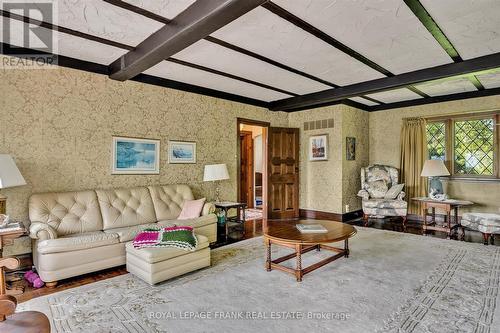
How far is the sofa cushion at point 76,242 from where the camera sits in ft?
9.14

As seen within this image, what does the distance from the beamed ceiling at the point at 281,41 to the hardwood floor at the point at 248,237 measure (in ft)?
8.06

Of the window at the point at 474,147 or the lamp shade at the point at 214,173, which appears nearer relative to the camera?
the lamp shade at the point at 214,173

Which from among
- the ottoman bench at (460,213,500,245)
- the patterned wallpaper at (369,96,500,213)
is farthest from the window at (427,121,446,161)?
the ottoman bench at (460,213,500,245)

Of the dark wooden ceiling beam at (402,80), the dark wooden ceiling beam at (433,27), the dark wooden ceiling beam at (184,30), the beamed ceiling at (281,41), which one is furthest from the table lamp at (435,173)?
the dark wooden ceiling beam at (184,30)

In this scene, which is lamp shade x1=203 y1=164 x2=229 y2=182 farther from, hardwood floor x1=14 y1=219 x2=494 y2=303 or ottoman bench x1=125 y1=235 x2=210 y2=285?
ottoman bench x1=125 y1=235 x2=210 y2=285

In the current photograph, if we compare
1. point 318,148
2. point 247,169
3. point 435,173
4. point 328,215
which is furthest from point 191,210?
point 435,173

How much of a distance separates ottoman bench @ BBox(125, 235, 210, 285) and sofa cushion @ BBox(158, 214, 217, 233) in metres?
0.63

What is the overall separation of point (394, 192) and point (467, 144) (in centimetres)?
170

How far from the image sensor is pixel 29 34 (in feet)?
9.93

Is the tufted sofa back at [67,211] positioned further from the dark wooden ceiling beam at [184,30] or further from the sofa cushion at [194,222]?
the dark wooden ceiling beam at [184,30]

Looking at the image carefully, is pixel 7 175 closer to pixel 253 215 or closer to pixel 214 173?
pixel 214 173

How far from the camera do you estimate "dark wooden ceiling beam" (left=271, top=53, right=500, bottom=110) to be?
3.71m

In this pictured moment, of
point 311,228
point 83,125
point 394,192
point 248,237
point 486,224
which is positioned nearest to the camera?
point 311,228

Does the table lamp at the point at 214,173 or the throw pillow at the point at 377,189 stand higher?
the table lamp at the point at 214,173
